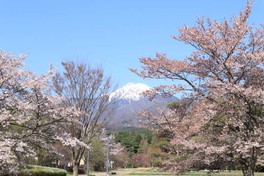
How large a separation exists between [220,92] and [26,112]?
5.01 meters

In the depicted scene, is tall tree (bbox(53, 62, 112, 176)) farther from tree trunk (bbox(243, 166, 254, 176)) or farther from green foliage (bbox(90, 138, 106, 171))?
green foliage (bbox(90, 138, 106, 171))

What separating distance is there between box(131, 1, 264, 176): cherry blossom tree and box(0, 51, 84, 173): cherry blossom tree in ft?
9.19

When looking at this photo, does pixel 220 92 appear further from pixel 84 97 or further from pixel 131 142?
pixel 131 142

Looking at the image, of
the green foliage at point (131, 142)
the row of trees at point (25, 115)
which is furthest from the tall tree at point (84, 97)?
the green foliage at point (131, 142)

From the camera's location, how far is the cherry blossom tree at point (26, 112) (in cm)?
880

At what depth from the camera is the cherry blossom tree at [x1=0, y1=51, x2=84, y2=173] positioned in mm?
8805

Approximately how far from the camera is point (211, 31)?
957 cm

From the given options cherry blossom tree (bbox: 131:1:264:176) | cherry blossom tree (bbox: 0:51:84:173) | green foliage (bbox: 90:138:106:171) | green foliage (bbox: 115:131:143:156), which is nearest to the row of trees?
cherry blossom tree (bbox: 0:51:84:173)

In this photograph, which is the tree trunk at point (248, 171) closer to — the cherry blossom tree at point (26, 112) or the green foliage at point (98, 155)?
the cherry blossom tree at point (26, 112)

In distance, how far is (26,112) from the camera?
8.86 metres

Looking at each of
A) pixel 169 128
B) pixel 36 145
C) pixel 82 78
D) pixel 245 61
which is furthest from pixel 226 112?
pixel 82 78

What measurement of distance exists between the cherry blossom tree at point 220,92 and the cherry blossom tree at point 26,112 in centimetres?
280

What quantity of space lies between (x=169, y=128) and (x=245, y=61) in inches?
119

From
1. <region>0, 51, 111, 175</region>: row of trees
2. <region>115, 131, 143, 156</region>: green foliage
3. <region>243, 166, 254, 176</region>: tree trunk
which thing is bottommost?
<region>243, 166, 254, 176</region>: tree trunk
